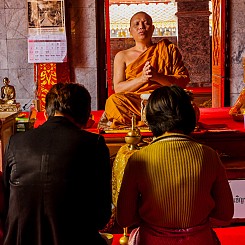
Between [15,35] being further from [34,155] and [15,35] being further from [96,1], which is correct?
[34,155]

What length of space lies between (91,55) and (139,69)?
2055 mm

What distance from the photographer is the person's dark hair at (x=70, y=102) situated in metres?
1.73

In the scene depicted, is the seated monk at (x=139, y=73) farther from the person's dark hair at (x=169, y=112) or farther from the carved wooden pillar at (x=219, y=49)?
the person's dark hair at (x=169, y=112)

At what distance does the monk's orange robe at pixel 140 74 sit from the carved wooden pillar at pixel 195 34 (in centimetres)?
504

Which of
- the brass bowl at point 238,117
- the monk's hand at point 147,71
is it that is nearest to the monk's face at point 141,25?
the monk's hand at point 147,71

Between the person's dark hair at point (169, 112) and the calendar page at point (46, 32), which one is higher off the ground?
the calendar page at point (46, 32)

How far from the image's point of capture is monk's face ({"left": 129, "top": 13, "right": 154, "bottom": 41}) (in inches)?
170

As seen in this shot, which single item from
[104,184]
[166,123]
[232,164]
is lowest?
[232,164]

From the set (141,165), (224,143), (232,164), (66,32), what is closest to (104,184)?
(141,165)

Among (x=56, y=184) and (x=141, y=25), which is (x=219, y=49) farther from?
(x=56, y=184)

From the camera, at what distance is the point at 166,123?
166 centimetres

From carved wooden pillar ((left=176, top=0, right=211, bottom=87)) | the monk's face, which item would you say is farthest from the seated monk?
carved wooden pillar ((left=176, top=0, right=211, bottom=87))

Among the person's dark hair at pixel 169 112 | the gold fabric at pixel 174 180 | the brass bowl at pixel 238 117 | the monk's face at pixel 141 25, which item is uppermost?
the monk's face at pixel 141 25

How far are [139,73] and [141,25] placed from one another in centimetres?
44
